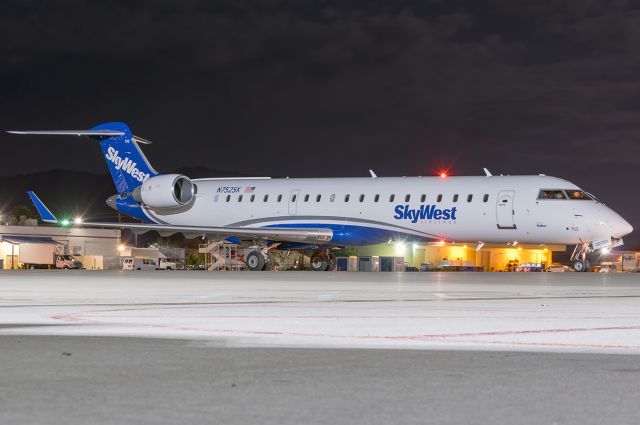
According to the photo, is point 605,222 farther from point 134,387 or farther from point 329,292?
point 134,387

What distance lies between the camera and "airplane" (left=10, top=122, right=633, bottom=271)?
117 ft

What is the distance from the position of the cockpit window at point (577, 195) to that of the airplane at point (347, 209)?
4 centimetres

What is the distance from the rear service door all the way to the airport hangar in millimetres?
3186

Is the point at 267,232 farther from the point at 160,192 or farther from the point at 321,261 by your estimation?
the point at 160,192

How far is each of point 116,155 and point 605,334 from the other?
36613 millimetres

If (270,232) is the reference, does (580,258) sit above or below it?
below

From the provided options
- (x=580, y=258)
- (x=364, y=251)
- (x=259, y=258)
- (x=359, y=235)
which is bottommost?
(x=259, y=258)

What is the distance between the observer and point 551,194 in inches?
1407

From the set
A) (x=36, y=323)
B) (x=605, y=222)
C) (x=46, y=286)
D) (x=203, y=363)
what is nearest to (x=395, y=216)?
→ (x=605, y=222)

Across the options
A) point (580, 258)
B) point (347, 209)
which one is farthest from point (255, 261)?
point (580, 258)

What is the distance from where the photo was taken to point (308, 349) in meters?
9.52

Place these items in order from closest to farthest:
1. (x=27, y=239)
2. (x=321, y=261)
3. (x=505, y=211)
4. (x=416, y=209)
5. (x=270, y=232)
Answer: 1. (x=505, y=211)
2. (x=416, y=209)
3. (x=270, y=232)
4. (x=321, y=261)
5. (x=27, y=239)

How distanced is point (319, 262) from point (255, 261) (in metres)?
3.00

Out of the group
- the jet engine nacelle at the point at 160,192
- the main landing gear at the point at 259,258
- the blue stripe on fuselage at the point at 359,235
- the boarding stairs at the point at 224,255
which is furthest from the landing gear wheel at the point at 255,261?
the boarding stairs at the point at 224,255
